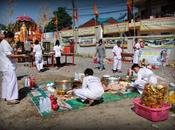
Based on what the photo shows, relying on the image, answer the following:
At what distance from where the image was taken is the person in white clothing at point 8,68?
23.2 feet

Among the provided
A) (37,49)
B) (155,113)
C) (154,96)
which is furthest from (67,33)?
(155,113)

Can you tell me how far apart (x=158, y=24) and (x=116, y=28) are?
5774 mm

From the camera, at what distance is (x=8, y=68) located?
7121 mm

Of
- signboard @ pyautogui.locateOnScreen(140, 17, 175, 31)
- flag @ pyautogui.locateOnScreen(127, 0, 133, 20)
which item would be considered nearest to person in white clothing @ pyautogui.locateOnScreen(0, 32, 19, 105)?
signboard @ pyautogui.locateOnScreen(140, 17, 175, 31)

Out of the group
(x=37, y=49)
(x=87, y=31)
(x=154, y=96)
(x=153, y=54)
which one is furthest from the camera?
(x=87, y=31)

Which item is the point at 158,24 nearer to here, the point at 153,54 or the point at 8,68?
the point at 153,54

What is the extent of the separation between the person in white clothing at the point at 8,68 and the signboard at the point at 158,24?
12.3 metres

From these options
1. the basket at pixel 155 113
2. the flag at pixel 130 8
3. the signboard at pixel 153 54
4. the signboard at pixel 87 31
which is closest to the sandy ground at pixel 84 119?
the basket at pixel 155 113

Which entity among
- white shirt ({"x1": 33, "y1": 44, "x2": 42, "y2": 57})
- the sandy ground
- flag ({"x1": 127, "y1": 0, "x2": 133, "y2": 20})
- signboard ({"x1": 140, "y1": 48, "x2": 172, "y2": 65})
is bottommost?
the sandy ground

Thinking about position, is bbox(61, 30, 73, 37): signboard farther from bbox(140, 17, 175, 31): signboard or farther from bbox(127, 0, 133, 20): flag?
bbox(140, 17, 175, 31): signboard

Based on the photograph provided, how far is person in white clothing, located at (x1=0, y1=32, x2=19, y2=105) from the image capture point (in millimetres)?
7059

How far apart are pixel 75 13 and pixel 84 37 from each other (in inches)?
192

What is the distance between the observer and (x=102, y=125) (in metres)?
5.54

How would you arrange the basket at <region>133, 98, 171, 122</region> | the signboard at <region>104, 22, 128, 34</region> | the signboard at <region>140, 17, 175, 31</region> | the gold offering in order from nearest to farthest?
1. the basket at <region>133, 98, 171, 122</region>
2. the gold offering
3. the signboard at <region>140, 17, 175, 31</region>
4. the signboard at <region>104, 22, 128, 34</region>
